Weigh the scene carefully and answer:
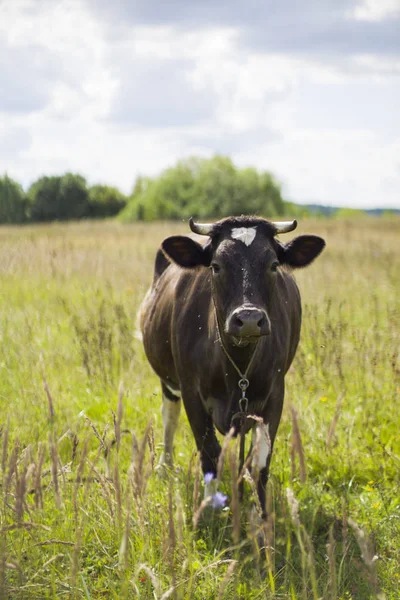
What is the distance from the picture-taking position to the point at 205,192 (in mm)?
66938

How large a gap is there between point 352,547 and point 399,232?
872 inches

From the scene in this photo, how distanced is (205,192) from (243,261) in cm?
6420

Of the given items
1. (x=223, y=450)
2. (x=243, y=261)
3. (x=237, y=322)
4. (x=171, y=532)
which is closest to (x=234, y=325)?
(x=237, y=322)

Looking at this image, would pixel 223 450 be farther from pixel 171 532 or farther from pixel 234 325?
A: pixel 234 325

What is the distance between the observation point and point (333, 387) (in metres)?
5.88

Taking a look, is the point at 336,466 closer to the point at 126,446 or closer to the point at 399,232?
the point at 126,446

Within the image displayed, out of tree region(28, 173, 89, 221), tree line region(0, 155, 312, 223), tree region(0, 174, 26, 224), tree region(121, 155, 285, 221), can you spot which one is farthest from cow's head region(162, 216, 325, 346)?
tree region(121, 155, 285, 221)

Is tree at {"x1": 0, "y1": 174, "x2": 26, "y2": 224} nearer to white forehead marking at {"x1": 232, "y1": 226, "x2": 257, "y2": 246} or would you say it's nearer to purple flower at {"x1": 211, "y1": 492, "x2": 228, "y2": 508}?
white forehead marking at {"x1": 232, "y1": 226, "x2": 257, "y2": 246}

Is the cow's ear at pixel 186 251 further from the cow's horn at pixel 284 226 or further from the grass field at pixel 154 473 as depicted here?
the grass field at pixel 154 473

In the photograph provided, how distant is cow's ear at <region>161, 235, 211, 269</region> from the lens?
13.1 ft

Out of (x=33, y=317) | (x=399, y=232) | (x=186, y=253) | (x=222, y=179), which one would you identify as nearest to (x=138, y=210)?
(x=222, y=179)

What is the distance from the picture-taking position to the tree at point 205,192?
66.7 metres

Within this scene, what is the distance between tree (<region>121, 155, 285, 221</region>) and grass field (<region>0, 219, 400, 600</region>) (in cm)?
5650

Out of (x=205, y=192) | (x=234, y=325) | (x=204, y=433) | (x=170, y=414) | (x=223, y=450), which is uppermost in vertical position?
(x=205, y=192)
